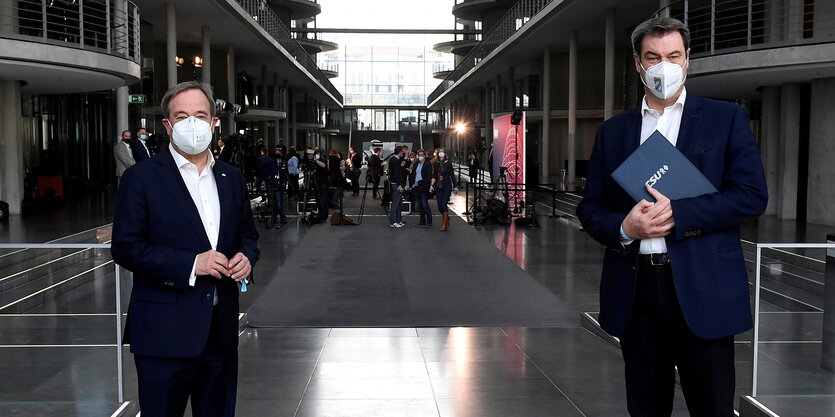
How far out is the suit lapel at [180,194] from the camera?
321cm

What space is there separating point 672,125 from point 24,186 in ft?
70.5

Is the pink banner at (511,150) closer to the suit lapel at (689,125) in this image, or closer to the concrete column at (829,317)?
the concrete column at (829,317)

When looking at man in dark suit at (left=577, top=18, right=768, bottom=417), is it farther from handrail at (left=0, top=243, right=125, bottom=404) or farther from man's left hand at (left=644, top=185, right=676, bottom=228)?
handrail at (left=0, top=243, right=125, bottom=404)

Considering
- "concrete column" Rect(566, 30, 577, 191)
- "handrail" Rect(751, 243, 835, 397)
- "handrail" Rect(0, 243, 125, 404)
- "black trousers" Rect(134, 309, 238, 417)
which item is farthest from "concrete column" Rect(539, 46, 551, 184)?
"black trousers" Rect(134, 309, 238, 417)

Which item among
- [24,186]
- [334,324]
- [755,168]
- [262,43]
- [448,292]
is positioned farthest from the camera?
[262,43]

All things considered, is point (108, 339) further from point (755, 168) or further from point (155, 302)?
point (755, 168)

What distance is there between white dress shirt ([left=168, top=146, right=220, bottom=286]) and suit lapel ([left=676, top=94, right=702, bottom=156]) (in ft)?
5.74

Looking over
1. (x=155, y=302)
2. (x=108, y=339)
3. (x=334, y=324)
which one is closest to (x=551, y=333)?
(x=334, y=324)

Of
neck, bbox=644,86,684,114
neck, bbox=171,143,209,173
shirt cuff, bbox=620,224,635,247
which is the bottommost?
shirt cuff, bbox=620,224,635,247

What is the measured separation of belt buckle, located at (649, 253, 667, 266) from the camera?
2.79m

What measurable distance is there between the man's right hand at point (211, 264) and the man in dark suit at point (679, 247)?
1347mm

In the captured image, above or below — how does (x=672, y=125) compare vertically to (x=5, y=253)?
above

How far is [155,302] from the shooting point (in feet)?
10.6

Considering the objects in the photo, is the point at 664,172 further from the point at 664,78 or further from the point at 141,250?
the point at 141,250
